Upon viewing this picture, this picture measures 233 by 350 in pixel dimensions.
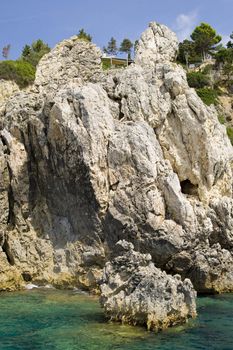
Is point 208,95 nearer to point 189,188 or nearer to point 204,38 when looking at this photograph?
point 204,38

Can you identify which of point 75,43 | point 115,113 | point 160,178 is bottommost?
point 160,178

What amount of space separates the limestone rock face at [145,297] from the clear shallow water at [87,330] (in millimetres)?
434

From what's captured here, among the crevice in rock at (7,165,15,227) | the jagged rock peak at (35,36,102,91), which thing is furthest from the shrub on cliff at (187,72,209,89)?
the crevice in rock at (7,165,15,227)

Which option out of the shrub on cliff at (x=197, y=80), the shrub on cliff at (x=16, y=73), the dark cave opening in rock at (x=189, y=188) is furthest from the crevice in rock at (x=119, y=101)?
the shrub on cliff at (x=197, y=80)

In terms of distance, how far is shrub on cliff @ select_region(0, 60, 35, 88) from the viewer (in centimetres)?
4497

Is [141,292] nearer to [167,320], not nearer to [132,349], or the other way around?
[167,320]

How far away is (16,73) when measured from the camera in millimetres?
45719

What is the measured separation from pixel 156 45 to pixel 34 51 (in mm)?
38872

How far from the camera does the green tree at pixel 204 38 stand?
86.1 meters

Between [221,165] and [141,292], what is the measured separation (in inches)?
566

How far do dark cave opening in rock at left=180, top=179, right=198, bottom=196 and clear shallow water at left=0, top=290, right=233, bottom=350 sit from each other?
8.35 m

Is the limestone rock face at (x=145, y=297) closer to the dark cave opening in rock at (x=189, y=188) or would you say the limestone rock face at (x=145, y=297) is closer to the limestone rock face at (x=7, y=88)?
the dark cave opening in rock at (x=189, y=188)

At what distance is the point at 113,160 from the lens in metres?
25.4

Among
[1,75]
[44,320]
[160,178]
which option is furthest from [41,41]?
[44,320]
